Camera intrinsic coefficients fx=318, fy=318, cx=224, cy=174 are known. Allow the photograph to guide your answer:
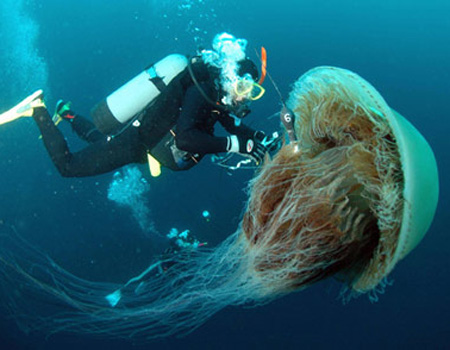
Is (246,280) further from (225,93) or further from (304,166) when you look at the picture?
(225,93)

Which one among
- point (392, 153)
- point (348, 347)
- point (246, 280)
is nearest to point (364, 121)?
point (392, 153)

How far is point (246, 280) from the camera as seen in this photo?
11.3ft

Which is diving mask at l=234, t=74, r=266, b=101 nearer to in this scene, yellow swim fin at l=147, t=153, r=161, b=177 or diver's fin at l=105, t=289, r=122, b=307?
yellow swim fin at l=147, t=153, r=161, b=177

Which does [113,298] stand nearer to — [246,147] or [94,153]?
[94,153]

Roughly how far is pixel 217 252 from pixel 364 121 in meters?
2.06

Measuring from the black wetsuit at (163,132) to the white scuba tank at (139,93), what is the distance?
1.31 feet

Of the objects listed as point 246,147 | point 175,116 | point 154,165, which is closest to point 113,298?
point 154,165

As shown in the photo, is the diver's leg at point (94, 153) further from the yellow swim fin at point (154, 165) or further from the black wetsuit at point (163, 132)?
the yellow swim fin at point (154, 165)

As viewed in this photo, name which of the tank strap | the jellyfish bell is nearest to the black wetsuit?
the tank strap

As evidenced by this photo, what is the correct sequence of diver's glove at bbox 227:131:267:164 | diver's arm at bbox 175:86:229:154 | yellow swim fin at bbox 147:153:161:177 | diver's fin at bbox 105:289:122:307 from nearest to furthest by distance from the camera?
1. diver's arm at bbox 175:86:229:154
2. diver's glove at bbox 227:131:267:164
3. diver's fin at bbox 105:289:122:307
4. yellow swim fin at bbox 147:153:161:177

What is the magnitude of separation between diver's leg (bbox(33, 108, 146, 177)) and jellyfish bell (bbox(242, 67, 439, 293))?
8.96ft

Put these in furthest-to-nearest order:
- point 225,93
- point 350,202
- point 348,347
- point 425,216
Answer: point 348,347
point 225,93
point 350,202
point 425,216

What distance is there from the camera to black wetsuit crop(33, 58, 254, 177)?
14.0 feet

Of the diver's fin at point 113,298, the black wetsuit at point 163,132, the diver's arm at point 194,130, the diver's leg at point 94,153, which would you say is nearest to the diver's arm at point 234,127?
the black wetsuit at point 163,132
